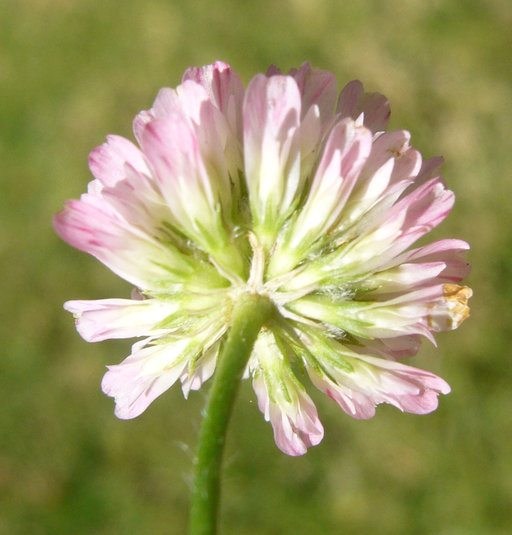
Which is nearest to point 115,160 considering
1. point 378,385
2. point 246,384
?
point 378,385

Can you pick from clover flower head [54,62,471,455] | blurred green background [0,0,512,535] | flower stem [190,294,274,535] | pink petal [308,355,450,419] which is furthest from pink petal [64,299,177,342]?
blurred green background [0,0,512,535]

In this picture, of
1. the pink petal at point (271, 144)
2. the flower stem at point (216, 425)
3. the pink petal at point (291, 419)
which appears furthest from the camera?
the pink petal at point (291, 419)

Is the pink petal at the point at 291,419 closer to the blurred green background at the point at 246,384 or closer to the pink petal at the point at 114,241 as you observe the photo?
the pink petal at the point at 114,241

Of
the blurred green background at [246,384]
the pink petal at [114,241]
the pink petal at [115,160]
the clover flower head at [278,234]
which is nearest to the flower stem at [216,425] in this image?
the clover flower head at [278,234]

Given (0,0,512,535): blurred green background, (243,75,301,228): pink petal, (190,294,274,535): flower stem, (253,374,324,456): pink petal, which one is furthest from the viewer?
(0,0,512,535): blurred green background

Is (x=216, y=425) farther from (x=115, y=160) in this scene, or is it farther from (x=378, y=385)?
(x=115, y=160)

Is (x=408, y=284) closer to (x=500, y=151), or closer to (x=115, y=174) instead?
(x=115, y=174)

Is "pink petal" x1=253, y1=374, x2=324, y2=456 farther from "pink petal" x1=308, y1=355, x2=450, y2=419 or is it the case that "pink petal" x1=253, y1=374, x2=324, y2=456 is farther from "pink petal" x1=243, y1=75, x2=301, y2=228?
"pink petal" x1=243, y1=75, x2=301, y2=228
